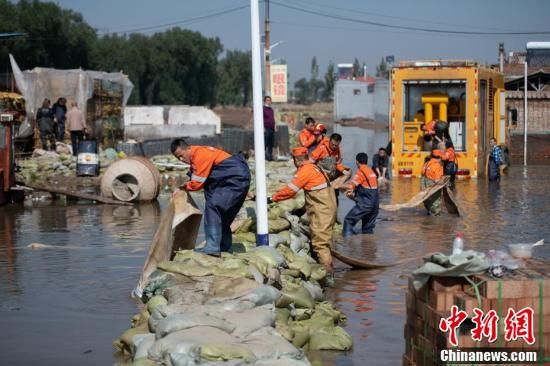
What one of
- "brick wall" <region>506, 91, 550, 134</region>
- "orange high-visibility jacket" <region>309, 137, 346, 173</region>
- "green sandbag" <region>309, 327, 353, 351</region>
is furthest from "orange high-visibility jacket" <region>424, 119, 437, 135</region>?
"green sandbag" <region>309, 327, 353, 351</region>

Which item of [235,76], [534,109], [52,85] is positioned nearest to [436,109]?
[52,85]

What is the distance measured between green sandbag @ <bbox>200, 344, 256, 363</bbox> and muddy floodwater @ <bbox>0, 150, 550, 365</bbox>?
145 centimetres

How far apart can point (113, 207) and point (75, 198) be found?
150 centimetres

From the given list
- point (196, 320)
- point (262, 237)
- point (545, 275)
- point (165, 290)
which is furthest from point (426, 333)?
point (262, 237)

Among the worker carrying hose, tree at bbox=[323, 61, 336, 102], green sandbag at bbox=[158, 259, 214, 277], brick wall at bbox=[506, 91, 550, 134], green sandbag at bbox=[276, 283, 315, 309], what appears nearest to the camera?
green sandbag at bbox=[276, 283, 315, 309]

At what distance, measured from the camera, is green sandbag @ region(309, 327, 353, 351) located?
25.6ft

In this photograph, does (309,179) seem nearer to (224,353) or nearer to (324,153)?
(324,153)

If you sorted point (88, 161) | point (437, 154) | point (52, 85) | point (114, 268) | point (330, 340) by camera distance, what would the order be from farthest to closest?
point (52, 85) < point (88, 161) < point (437, 154) < point (114, 268) < point (330, 340)

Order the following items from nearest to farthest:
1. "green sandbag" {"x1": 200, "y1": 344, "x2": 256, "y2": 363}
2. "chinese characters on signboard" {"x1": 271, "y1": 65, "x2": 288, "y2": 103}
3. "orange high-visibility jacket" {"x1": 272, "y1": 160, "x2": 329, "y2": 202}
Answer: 1. "green sandbag" {"x1": 200, "y1": 344, "x2": 256, "y2": 363}
2. "orange high-visibility jacket" {"x1": 272, "y1": 160, "x2": 329, "y2": 202}
3. "chinese characters on signboard" {"x1": 271, "y1": 65, "x2": 288, "y2": 103}

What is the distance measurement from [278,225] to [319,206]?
2.80ft

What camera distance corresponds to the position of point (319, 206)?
37.2 ft

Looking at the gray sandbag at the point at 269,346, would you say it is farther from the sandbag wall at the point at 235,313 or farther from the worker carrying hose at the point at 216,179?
the worker carrying hose at the point at 216,179

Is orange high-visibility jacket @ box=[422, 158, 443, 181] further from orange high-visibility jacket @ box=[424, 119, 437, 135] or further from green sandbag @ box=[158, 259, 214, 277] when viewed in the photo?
green sandbag @ box=[158, 259, 214, 277]

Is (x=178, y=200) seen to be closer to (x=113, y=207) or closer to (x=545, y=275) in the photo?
(x=545, y=275)
